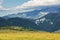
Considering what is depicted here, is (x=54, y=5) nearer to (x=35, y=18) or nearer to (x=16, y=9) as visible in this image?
(x=35, y=18)

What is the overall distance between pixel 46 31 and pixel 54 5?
5821 millimetres

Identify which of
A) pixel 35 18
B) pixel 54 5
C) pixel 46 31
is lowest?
pixel 46 31

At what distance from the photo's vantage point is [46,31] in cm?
3656

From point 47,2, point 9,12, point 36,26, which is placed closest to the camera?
point 9,12

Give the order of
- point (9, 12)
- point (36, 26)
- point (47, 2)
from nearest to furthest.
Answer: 1. point (9, 12)
2. point (47, 2)
3. point (36, 26)

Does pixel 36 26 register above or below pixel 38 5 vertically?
below

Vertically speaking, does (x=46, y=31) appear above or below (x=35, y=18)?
below

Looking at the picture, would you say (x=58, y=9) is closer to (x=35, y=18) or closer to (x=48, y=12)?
(x=48, y=12)

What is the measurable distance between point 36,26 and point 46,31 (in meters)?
4.43

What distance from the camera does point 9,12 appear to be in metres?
32.5

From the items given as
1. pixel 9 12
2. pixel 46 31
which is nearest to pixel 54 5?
pixel 46 31

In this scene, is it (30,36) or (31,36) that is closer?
(31,36)

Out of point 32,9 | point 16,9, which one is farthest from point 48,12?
point 16,9

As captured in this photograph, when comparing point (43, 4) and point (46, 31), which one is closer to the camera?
point (43, 4)
